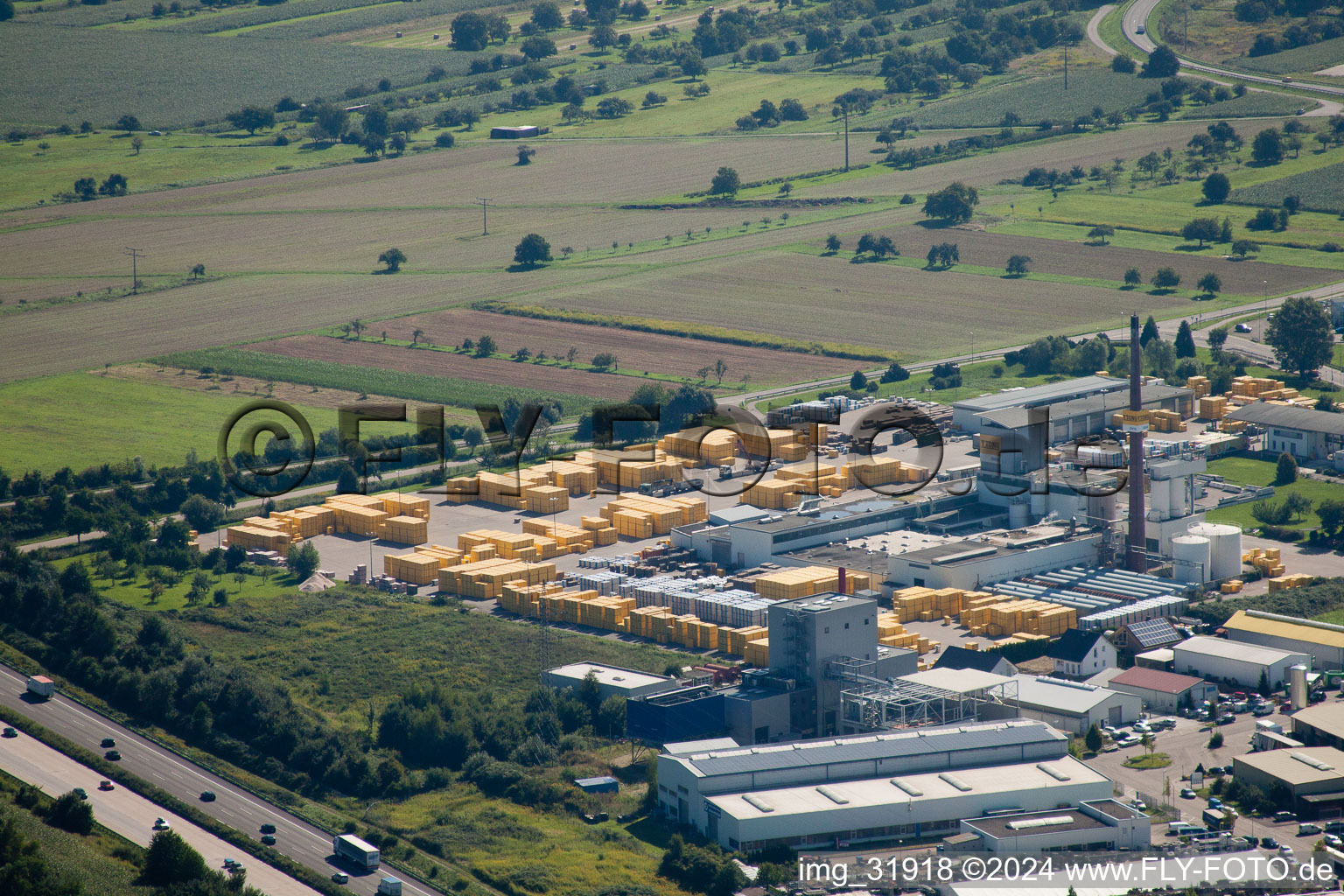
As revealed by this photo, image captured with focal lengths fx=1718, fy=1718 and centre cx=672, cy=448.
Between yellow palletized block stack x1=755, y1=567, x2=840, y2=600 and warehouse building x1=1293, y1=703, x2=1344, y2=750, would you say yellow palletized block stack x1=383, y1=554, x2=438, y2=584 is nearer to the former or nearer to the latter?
yellow palletized block stack x1=755, y1=567, x2=840, y2=600

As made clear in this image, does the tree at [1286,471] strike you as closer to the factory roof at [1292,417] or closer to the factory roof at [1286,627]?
the factory roof at [1292,417]

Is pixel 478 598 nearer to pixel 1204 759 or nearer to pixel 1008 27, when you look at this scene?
pixel 1204 759

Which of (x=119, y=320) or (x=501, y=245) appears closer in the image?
(x=119, y=320)

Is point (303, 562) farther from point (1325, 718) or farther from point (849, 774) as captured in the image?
point (1325, 718)

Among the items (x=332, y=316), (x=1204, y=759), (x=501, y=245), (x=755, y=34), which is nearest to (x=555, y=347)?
(x=332, y=316)

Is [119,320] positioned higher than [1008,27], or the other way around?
[1008,27]

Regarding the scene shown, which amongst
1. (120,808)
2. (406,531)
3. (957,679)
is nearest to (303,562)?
(406,531)
